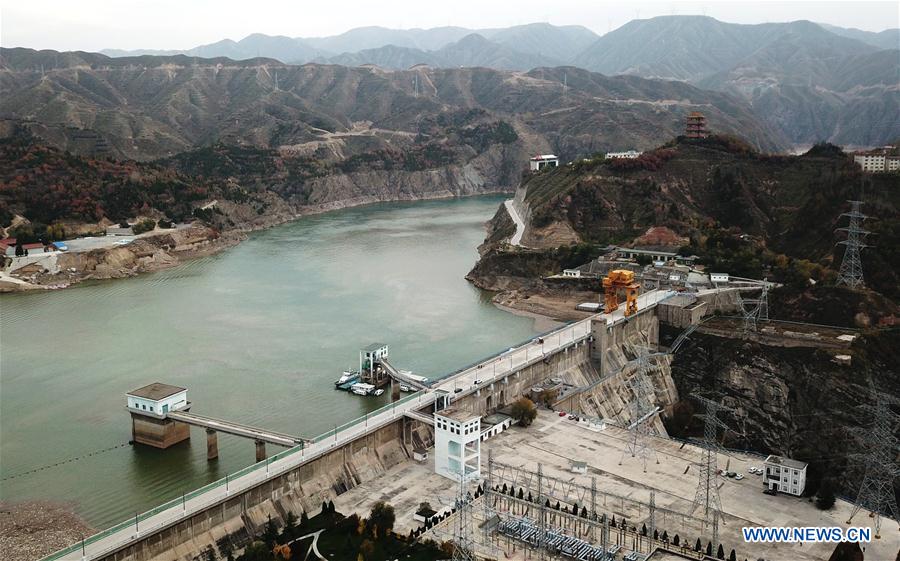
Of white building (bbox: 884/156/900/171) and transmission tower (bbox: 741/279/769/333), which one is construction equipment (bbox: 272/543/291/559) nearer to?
transmission tower (bbox: 741/279/769/333)

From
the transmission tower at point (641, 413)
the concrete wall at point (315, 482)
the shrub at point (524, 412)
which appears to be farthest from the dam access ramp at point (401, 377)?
the transmission tower at point (641, 413)

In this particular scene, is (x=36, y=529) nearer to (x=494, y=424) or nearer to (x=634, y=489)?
(x=494, y=424)

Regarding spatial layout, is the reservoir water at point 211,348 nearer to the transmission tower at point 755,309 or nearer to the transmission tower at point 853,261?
the transmission tower at point 755,309

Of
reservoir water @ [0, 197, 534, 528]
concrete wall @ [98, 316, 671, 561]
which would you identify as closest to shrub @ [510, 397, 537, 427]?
concrete wall @ [98, 316, 671, 561]

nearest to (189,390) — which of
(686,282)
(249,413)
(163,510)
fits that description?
(249,413)

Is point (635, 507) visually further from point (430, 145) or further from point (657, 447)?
point (430, 145)

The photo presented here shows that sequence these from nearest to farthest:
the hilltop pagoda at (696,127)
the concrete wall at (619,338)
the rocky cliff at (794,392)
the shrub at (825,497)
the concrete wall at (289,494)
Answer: the concrete wall at (289,494), the shrub at (825,497), the rocky cliff at (794,392), the concrete wall at (619,338), the hilltop pagoda at (696,127)
